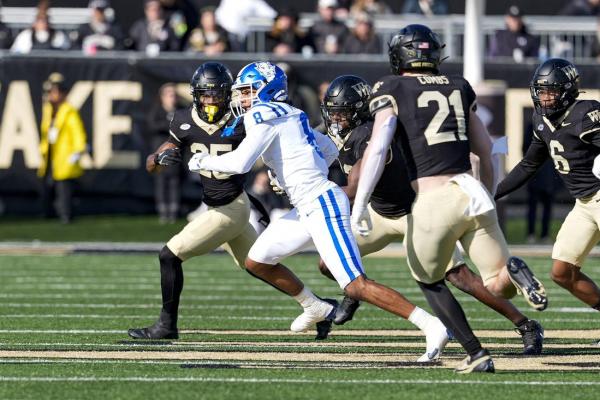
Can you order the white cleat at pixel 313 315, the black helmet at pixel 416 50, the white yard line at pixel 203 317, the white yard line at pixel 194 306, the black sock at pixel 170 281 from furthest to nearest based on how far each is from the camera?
the white yard line at pixel 194 306, the white yard line at pixel 203 317, the black sock at pixel 170 281, the white cleat at pixel 313 315, the black helmet at pixel 416 50

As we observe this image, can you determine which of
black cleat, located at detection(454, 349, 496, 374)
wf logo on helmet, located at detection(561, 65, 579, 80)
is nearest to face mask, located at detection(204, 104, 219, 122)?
wf logo on helmet, located at detection(561, 65, 579, 80)

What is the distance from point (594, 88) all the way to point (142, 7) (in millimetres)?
6339

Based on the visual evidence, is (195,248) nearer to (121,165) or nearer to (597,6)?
(121,165)

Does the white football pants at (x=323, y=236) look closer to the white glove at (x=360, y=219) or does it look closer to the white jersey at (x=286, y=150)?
the white jersey at (x=286, y=150)

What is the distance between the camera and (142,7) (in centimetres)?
1941

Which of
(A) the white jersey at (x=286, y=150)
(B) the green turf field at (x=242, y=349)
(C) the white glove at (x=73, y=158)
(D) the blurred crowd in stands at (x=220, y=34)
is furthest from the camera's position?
(D) the blurred crowd in stands at (x=220, y=34)

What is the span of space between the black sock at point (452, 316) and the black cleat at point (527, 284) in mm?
298

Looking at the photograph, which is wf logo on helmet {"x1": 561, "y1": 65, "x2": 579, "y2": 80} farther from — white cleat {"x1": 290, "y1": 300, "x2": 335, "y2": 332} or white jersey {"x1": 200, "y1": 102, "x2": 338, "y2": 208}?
white cleat {"x1": 290, "y1": 300, "x2": 335, "y2": 332}

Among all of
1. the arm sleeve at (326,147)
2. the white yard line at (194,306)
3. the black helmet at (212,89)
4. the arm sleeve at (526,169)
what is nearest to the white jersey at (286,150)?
the arm sleeve at (326,147)

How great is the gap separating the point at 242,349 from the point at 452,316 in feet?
5.00

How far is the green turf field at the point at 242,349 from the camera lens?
6305mm

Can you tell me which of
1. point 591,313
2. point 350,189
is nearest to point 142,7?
point 591,313

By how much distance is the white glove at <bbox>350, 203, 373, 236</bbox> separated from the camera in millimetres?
6809

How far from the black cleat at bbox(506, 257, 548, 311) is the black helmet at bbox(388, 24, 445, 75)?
1038 millimetres
